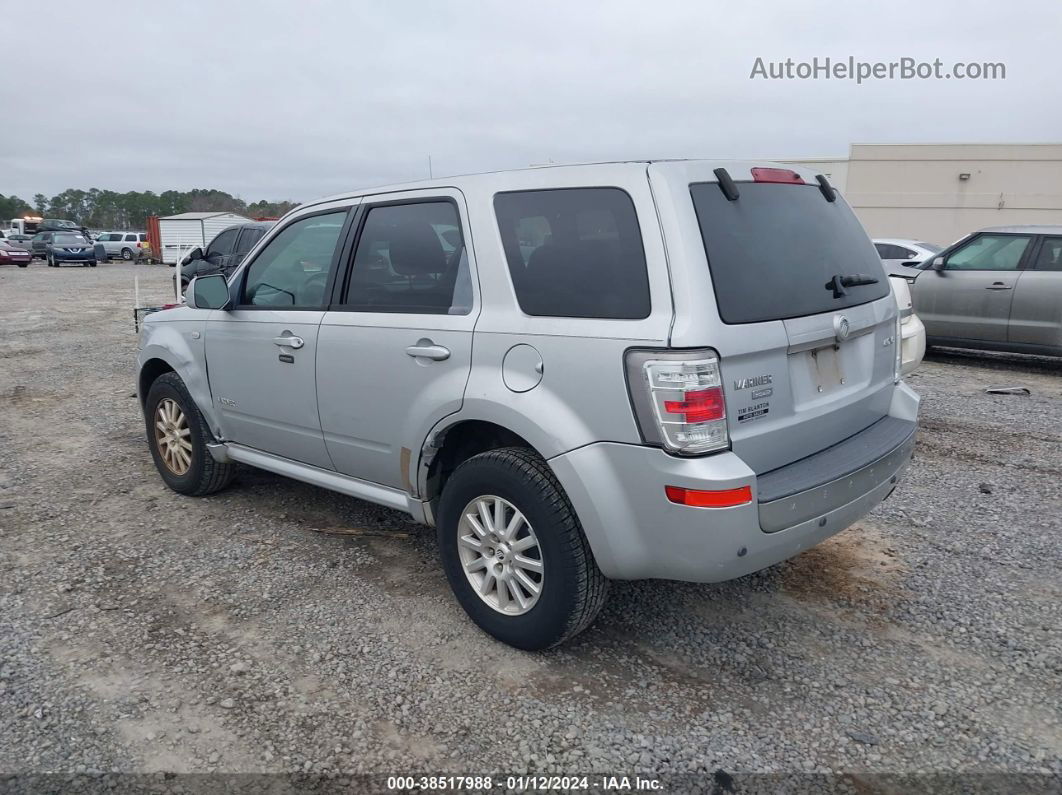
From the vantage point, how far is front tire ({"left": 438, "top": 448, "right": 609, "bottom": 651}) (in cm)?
291

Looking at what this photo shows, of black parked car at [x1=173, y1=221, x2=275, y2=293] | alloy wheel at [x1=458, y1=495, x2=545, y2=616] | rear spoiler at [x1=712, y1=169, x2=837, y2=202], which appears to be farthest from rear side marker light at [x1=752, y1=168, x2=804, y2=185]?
black parked car at [x1=173, y1=221, x2=275, y2=293]

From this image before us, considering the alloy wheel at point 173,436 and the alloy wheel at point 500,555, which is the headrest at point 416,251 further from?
the alloy wheel at point 173,436

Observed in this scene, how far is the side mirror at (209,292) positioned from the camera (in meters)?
4.43

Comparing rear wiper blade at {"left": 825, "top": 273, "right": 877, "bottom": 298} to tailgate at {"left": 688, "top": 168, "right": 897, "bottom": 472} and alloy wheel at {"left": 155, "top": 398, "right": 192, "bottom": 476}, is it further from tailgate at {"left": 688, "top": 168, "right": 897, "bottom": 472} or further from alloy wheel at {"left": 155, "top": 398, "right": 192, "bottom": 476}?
alloy wheel at {"left": 155, "top": 398, "right": 192, "bottom": 476}

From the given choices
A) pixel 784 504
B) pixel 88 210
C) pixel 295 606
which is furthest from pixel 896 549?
pixel 88 210

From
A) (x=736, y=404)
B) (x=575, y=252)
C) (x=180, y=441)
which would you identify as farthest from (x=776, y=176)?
(x=180, y=441)

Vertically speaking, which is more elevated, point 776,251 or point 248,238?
point 248,238

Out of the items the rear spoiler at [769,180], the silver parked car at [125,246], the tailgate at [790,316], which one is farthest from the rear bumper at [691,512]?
the silver parked car at [125,246]

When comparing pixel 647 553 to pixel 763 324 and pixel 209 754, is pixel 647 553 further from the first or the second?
pixel 209 754

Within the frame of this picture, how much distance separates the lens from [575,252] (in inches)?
118

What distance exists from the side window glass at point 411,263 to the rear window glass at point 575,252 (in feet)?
0.93

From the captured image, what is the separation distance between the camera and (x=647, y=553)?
2.78m

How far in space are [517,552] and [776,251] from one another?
1.52 meters

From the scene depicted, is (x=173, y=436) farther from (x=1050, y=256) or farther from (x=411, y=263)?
(x=1050, y=256)
